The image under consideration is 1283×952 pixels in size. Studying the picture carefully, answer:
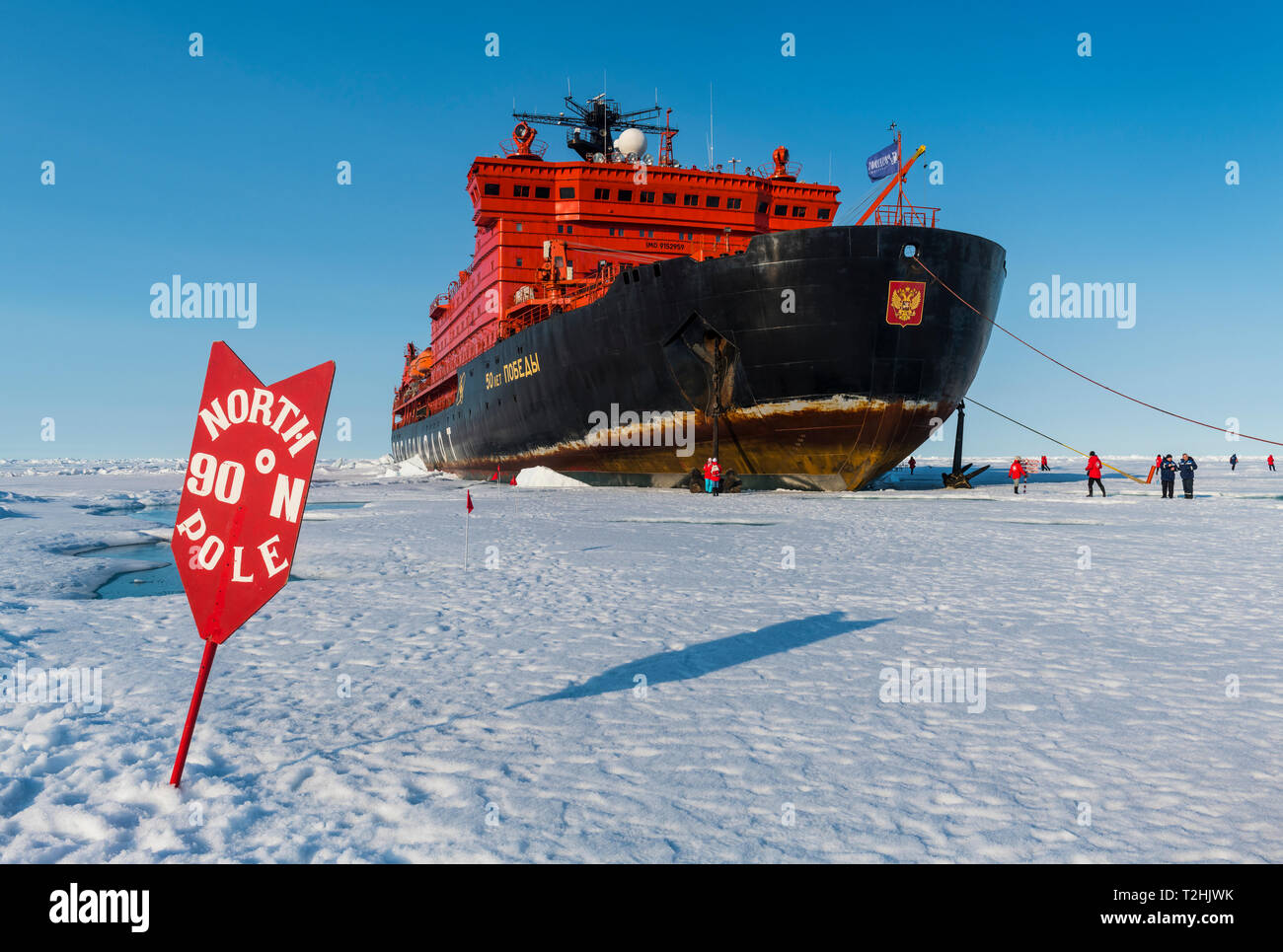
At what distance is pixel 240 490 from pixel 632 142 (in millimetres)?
33191

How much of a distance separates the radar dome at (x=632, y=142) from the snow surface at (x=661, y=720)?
1134 inches

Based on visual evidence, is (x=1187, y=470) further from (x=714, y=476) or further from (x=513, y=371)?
(x=513, y=371)

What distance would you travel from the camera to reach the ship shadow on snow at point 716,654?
171 inches

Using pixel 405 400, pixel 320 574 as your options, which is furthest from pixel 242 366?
pixel 405 400

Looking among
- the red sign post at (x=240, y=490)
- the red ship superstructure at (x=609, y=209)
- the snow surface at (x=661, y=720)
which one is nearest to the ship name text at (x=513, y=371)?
the red ship superstructure at (x=609, y=209)

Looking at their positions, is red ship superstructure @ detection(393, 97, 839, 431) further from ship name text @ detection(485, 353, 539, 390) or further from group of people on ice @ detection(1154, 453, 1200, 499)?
group of people on ice @ detection(1154, 453, 1200, 499)

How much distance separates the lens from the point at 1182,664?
15.2ft

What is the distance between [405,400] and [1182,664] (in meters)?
51.0

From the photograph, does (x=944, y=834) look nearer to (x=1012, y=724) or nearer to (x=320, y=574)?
(x=1012, y=724)

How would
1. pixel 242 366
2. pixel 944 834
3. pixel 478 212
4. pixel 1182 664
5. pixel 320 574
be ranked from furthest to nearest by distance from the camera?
pixel 478 212 → pixel 320 574 → pixel 1182 664 → pixel 242 366 → pixel 944 834

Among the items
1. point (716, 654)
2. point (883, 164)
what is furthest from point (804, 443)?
point (716, 654)

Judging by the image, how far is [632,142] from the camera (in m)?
32.5

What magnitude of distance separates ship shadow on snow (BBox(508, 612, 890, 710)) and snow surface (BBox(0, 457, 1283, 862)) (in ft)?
0.11
